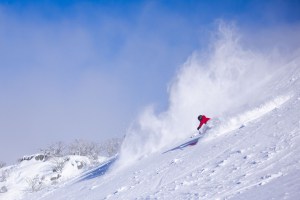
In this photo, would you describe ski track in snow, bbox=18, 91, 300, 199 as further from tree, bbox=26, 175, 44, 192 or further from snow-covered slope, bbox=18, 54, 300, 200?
tree, bbox=26, 175, 44, 192

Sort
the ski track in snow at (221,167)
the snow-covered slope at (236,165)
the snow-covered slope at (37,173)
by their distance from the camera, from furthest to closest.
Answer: the snow-covered slope at (37,173)
the ski track in snow at (221,167)
the snow-covered slope at (236,165)

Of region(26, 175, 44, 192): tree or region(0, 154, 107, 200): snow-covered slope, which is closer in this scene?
region(26, 175, 44, 192): tree

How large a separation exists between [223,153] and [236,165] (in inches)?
70.2

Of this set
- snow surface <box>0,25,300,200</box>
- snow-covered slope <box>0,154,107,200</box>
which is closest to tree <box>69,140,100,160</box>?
snow-covered slope <box>0,154,107,200</box>

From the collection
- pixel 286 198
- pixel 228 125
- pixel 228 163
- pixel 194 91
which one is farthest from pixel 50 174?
pixel 286 198

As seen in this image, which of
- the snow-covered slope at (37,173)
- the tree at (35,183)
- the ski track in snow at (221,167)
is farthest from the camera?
the snow-covered slope at (37,173)

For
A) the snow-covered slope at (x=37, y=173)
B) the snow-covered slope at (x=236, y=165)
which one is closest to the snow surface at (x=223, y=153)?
the snow-covered slope at (x=236, y=165)

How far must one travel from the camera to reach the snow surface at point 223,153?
24.3 ft

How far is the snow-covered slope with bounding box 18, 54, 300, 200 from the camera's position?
7071 millimetres

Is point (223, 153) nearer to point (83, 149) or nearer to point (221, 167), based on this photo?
point (221, 167)

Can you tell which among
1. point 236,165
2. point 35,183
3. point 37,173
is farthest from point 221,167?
Answer: point 37,173

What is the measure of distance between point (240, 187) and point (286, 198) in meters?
1.73

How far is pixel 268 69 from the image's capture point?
24.2 meters

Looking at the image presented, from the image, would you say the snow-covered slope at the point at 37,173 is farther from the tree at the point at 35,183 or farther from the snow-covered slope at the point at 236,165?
the snow-covered slope at the point at 236,165
